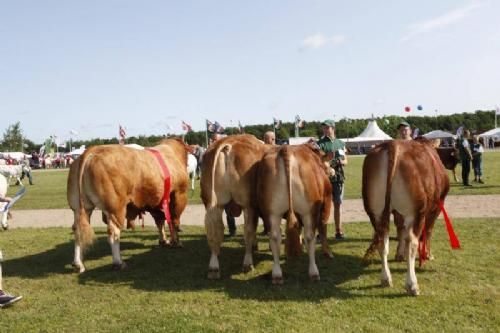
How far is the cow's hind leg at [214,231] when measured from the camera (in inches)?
249

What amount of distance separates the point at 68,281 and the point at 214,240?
91.9 inches

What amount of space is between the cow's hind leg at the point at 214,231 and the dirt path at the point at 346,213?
4.79 m

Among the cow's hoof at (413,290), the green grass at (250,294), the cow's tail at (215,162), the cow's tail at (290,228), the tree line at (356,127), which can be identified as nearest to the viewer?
the green grass at (250,294)

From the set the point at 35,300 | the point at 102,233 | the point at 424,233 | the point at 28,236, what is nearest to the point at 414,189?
the point at 424,233

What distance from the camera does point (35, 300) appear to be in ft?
19.3

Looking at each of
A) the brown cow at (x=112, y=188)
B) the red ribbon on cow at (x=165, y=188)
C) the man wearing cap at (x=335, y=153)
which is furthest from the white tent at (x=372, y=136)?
the brown cow at (x=112, y=188)

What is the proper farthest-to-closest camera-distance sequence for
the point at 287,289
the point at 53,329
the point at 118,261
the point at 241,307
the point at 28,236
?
the point at 28,236 < the point at 118,261 < the point at 287,289 < the point at 241,307 < the point at 53,329

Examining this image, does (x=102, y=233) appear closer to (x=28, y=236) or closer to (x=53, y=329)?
(x=28, y=236)

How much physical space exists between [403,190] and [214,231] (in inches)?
104

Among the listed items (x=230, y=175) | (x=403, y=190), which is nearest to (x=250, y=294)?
(x=230, y=175)

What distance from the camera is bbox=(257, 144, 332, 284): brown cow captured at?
5801 millimetres

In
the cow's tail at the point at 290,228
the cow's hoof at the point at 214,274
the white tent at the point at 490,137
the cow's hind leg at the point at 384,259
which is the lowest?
the cow's hoof at the point at 214,274

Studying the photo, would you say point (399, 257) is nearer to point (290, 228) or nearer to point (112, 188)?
point (290, 228)

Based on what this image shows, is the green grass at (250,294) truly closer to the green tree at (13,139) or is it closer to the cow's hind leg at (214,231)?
the cow's hind leg at (214,231)
